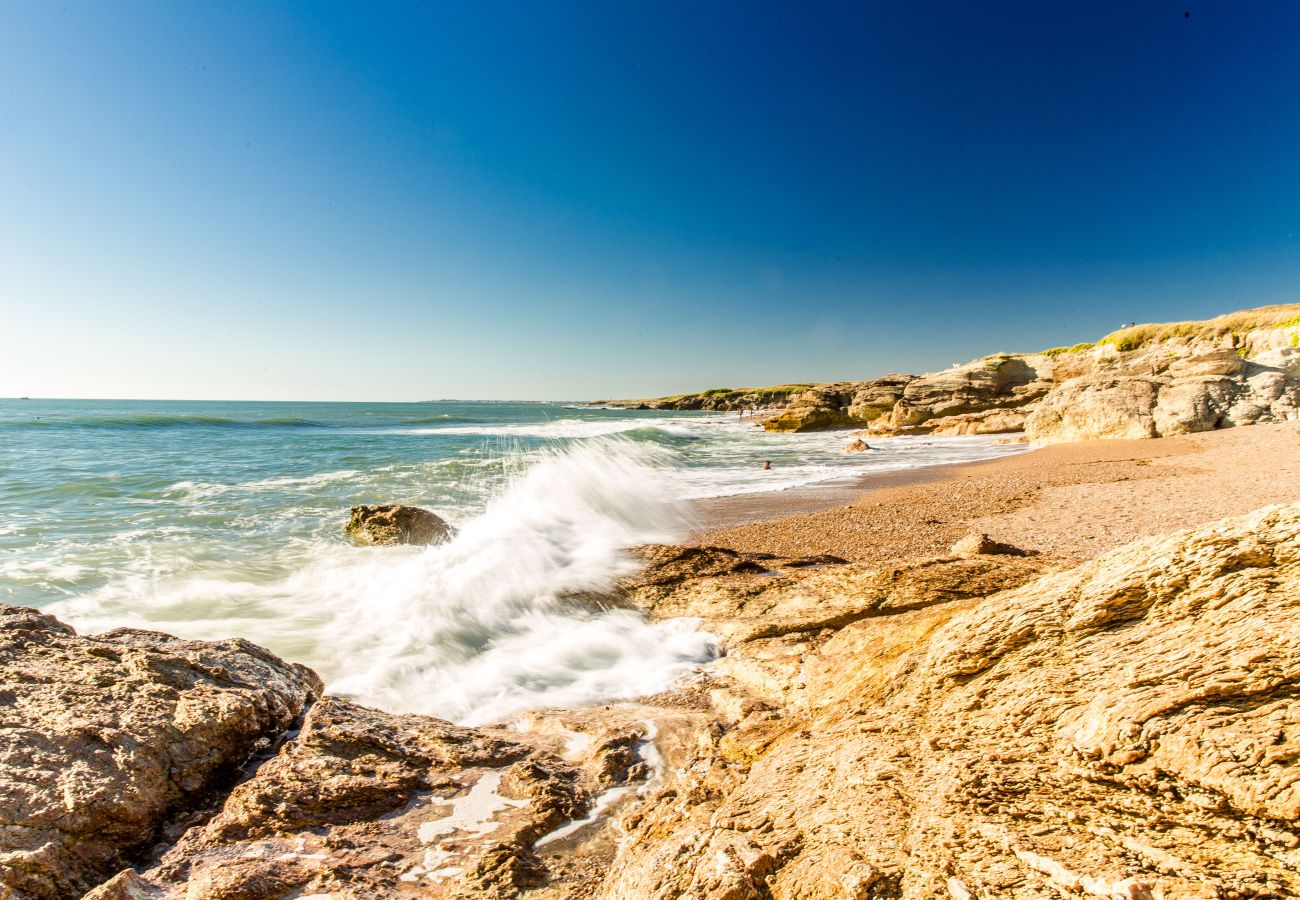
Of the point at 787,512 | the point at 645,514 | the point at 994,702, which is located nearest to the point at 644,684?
the point at 994,702

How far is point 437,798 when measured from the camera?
9.47 ft

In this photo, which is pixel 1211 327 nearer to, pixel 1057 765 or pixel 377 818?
pixel 1057 765

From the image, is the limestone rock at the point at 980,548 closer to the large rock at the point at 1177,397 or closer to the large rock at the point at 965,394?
the large rock at the point at 1177,397

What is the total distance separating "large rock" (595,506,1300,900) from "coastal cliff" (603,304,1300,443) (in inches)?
919

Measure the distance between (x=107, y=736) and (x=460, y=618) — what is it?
3.42 m

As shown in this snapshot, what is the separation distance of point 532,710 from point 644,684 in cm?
90

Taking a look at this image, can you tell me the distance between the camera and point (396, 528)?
10.3m

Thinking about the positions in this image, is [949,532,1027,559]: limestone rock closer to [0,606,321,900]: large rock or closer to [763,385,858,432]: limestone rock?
[0,606,321,900]: large rock

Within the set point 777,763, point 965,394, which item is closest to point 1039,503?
point 777,763

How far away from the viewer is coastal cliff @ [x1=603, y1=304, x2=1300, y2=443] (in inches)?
748

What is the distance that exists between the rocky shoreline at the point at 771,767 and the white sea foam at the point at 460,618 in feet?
2.66

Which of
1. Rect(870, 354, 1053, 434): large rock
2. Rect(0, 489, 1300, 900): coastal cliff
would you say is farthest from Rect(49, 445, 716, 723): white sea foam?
Rect(870, 354, 1053, 434): large rock

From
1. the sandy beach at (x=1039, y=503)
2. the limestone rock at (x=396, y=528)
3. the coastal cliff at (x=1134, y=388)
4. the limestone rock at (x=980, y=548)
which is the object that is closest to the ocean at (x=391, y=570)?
the limestone rock at (x=396, y=528)

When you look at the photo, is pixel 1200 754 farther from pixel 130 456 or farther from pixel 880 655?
pixel 130 456
